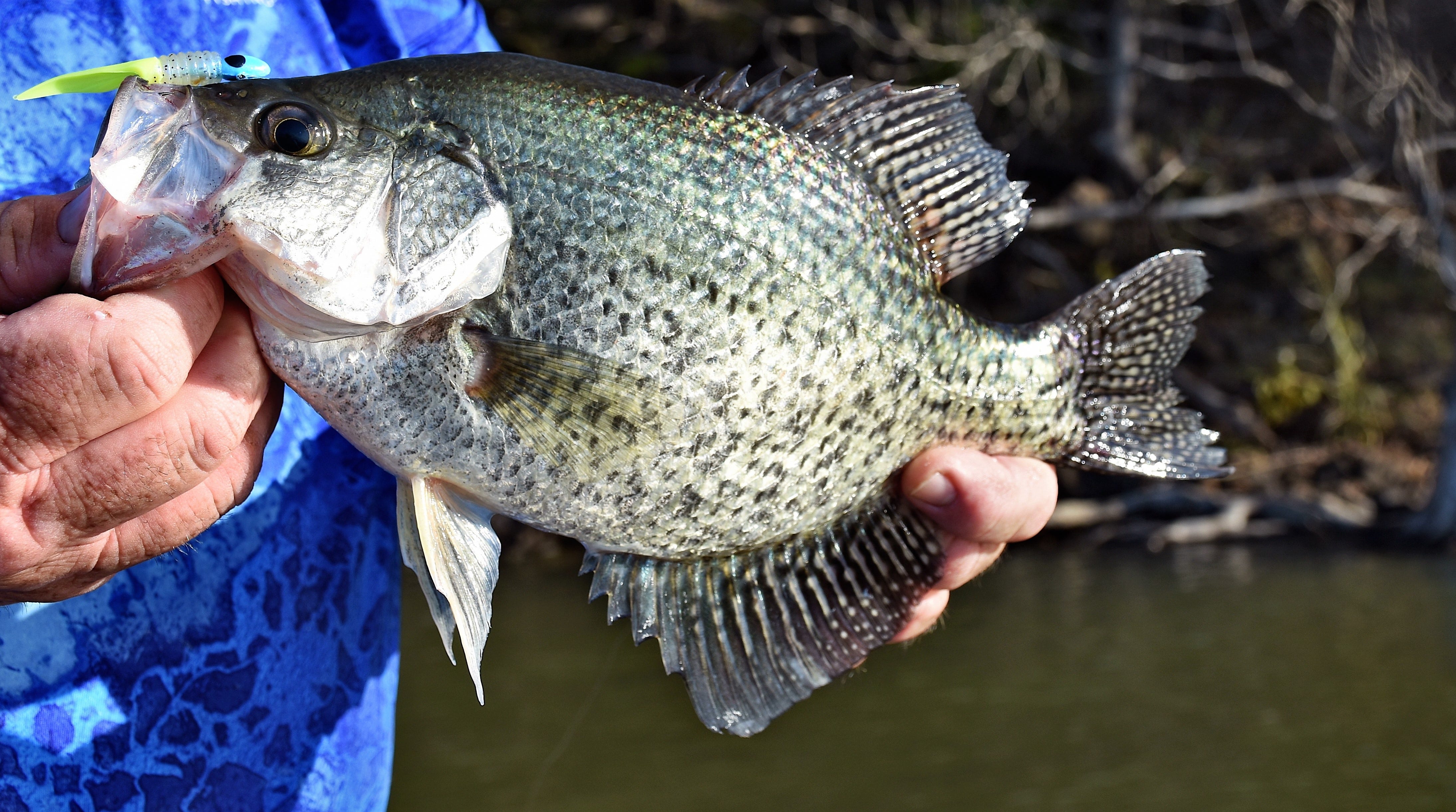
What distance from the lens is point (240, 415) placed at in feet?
4.63

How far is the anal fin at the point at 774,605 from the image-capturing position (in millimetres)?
1793

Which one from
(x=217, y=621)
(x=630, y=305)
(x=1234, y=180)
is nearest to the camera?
(x=630, y=305)

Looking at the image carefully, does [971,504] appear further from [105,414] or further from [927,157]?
[105,414]

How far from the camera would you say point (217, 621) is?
68.4 inches

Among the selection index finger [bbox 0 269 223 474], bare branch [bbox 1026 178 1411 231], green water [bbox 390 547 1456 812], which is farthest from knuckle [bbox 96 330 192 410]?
bare branch [bbox 1026 178 1411 231]

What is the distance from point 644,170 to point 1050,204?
494 inches

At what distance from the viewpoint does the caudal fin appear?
202cm

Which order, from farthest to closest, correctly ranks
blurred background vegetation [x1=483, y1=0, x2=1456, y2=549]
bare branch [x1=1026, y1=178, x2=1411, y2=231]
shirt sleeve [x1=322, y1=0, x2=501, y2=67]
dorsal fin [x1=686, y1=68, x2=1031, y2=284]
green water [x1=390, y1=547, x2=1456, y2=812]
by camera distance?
bare branch [x1=1026, y1=178, x2=1411, y2=231] < blurred background vegetation [x1=483, y1=0, x2=1456, y2=549] < green water [x1=390, y1=547, x2=1456, y2=812] < shirt sleeve [x1=322, y1=0, x2=501, y2=67] < dorsal fin [x1=686, y1=68, x2=1031, y2=284]

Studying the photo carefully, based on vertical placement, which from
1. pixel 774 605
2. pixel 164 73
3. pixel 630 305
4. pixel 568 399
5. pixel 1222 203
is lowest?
pixel 1222 203

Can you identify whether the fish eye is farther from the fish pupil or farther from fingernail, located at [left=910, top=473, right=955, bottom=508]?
fingernail, located at [left=910, top=473, right=955, bottom=508]

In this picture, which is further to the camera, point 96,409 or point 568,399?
point 568,399

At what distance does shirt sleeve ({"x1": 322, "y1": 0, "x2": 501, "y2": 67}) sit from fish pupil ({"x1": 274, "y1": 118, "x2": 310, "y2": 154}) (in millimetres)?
552

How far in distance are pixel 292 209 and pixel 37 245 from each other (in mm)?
274

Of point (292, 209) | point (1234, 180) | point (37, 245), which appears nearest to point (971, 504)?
point (292, 209)
